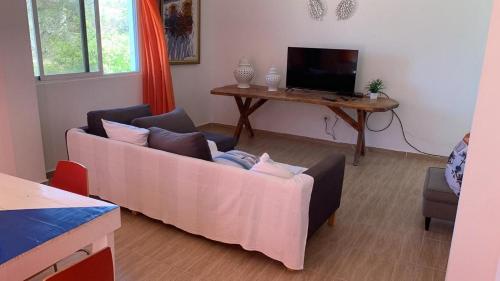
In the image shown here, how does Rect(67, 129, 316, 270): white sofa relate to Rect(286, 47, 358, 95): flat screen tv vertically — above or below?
below

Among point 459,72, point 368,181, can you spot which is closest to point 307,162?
point 368,181

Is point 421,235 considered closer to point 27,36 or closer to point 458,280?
point 458,280

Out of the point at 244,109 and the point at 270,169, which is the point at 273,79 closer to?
the point at 244,109

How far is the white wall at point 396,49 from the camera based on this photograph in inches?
176

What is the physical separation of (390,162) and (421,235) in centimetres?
188

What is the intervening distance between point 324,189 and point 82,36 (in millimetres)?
3122

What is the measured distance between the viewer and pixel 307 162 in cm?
468

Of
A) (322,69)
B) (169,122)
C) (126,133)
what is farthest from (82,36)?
(322,69)

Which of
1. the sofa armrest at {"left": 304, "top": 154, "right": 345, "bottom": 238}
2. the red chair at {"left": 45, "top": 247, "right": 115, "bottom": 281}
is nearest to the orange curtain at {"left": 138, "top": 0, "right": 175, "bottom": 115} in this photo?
the sofa armrest at {"left": 304, "top": 154, "right": 345, "bottom": 238}

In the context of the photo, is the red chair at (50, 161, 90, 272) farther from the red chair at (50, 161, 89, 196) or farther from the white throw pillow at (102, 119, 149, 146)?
the white throw pillow at (102, 119, 149, 146)

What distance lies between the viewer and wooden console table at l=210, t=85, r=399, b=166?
4.39 metres

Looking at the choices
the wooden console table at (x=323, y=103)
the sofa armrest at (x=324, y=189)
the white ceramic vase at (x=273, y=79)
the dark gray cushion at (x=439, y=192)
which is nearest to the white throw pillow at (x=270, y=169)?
the sofa armrest at (x=324, y=189)

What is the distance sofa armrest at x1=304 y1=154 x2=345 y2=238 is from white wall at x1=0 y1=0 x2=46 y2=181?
259 cm

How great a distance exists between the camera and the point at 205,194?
8.61 ft
